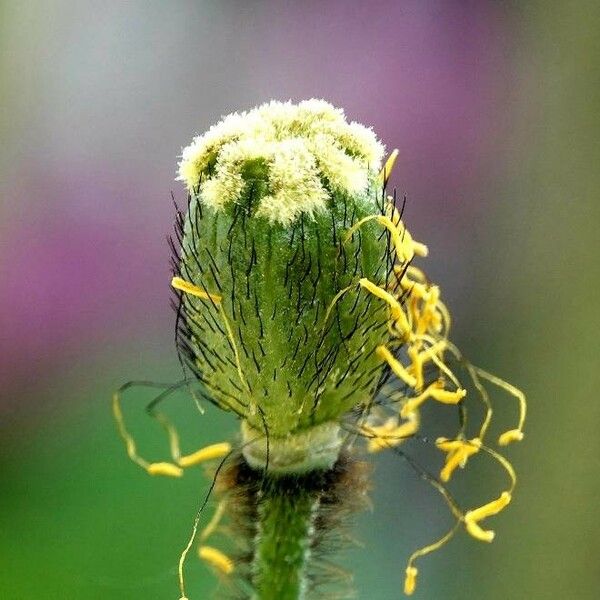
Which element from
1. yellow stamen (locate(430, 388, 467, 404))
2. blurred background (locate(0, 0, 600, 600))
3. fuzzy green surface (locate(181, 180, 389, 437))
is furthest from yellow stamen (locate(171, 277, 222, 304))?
blurred background (locate(0, 0, 600, 600))

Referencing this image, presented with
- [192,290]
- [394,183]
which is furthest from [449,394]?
[394,183]

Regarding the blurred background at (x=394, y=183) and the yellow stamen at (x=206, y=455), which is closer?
the yellow stamen at (x=206, y=455)

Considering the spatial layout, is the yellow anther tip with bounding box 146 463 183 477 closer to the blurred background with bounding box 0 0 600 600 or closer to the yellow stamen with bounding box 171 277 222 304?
the yellow stamen with bounding box 171 277 222 304

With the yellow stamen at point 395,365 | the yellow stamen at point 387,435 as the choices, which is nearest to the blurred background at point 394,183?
the yellow stamen at point 387,435

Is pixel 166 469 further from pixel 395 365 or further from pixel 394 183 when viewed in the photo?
pixel 394 183

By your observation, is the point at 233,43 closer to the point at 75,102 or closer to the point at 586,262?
the point at 75,102

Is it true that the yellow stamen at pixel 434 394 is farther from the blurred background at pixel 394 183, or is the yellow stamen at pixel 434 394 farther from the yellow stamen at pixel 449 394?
the blurred background at pixel 394 183
